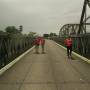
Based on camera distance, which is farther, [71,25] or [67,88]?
[71,25]

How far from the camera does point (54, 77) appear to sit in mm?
11945

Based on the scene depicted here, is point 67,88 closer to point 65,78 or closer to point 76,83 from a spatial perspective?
point 76,83

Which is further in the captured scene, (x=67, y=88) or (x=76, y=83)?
(x=76, y=83)

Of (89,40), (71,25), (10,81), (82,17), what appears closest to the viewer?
(10,81)

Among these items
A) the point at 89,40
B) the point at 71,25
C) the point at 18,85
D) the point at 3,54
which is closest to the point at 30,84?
the point at 18,85

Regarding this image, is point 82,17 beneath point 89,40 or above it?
above

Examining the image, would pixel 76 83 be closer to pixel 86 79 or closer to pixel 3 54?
pixel 86 79

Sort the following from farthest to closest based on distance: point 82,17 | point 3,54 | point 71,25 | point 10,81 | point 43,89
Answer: point 71,25 < point 82,17 < point 3,54 < point 10,81 < point 43,89

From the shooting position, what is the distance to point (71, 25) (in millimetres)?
127938

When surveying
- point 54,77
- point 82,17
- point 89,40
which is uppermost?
point 82,17

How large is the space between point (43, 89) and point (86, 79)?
2.78m

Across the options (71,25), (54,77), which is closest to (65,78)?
(54,77)

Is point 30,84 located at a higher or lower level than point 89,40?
lower

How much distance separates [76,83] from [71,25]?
390 feet
